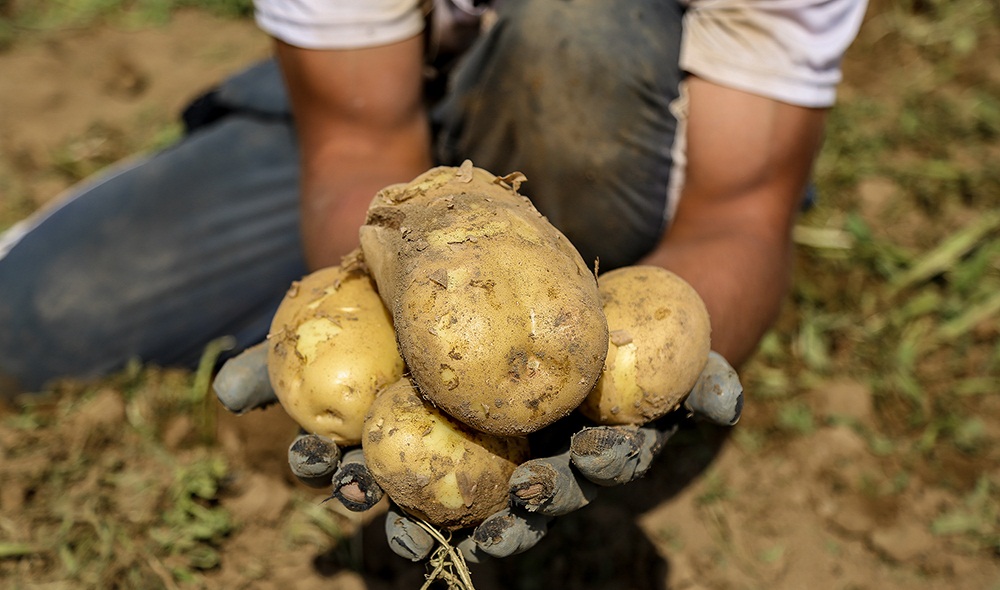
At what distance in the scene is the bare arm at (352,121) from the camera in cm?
196

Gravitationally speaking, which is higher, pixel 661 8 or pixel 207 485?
pixel 661 8

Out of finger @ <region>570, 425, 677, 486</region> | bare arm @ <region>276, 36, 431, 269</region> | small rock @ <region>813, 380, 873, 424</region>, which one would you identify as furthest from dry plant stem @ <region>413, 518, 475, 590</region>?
small rock @ <region>813, 380, 873, 424</region>

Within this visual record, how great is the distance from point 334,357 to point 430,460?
250mm

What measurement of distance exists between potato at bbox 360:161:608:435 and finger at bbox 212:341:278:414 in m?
0.42

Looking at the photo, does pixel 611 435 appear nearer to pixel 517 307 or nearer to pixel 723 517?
pixel 517 307

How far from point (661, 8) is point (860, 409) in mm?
1324

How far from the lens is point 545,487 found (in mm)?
1189

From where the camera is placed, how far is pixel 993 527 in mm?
2174

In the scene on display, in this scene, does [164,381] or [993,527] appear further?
[164,381]

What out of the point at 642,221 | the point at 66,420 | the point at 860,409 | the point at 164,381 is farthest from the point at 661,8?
the point at 66,420

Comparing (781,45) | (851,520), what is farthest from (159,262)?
(851,520)

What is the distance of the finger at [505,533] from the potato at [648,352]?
8.4 inches

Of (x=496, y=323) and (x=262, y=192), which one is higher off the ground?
(x=496, y=323)

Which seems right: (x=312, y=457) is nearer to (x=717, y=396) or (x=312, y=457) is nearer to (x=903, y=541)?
(x=717, y=396)
